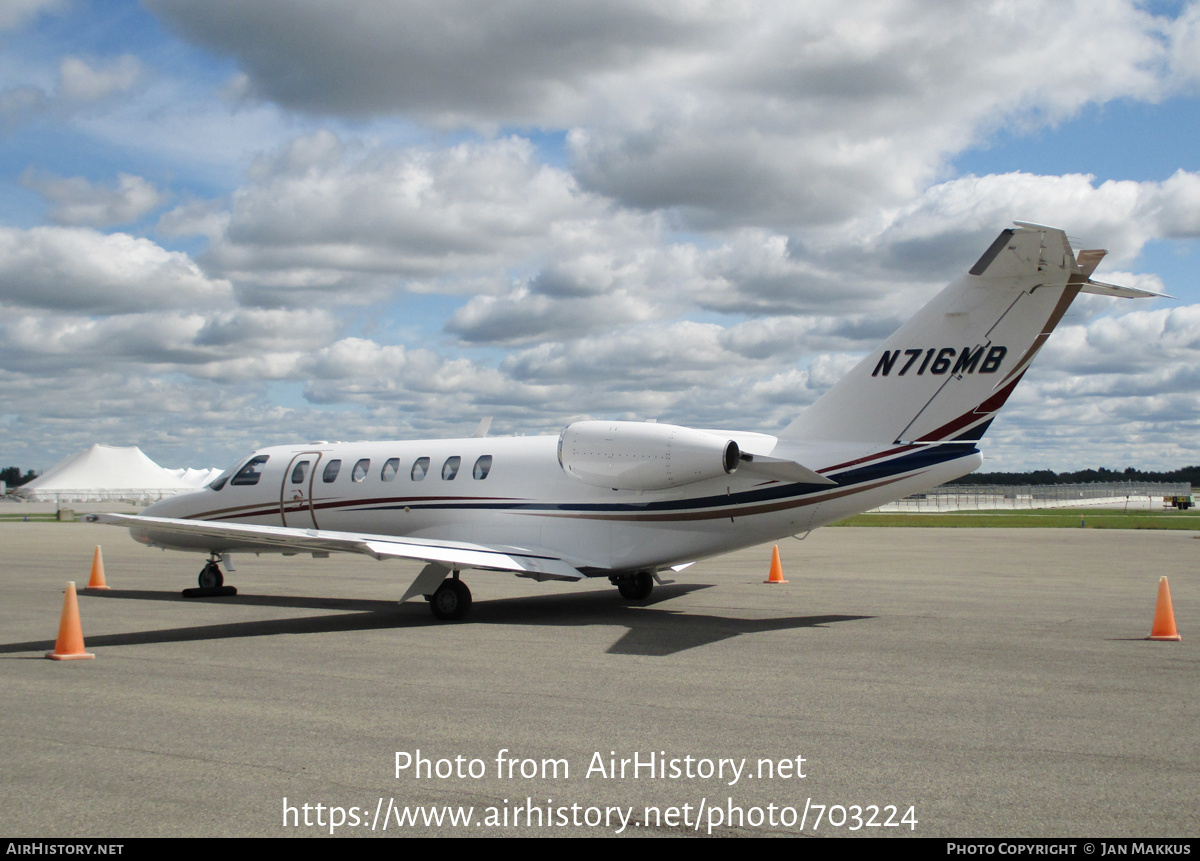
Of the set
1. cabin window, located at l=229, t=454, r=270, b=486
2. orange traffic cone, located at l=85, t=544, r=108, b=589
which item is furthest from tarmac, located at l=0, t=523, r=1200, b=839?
cabin window, located at l=229, t=454, r=270, b=486

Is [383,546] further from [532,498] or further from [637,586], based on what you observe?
[637,586]

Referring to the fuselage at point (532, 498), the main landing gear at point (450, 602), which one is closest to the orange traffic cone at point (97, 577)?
the fuselage at point (532, 498)

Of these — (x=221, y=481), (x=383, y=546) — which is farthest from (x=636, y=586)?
(x=221, y=481)

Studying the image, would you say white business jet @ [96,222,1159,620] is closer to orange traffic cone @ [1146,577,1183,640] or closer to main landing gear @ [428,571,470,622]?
main landing gear @ [428,571,470,622]

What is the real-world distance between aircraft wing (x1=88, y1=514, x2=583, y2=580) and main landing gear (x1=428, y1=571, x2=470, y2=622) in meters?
0.53

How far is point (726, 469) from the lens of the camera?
12820 mm

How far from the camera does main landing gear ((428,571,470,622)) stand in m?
13.9

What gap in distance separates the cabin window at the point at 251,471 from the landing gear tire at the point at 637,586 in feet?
24.3

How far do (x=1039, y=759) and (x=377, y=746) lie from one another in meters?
4.47

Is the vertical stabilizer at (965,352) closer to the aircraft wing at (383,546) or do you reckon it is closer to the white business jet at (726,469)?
the white business jet at (726,469)

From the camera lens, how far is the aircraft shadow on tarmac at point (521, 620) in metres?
11.7

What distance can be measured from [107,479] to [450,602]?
10978 centimetres

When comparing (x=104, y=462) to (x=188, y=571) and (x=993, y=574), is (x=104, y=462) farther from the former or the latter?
(x=993, y=574)
